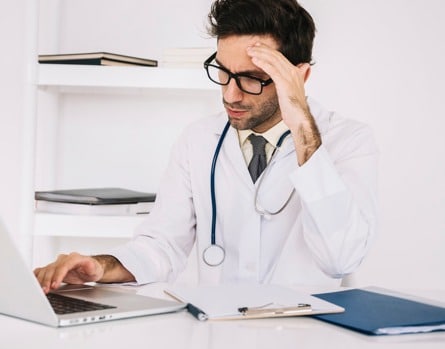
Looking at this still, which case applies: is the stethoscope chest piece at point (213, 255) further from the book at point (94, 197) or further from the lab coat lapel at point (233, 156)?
the book at point (94, 197)

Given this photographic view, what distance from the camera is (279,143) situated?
214 centimetres

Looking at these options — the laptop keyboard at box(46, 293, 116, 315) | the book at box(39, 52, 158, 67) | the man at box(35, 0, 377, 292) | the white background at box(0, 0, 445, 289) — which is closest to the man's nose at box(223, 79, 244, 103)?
the man at box(35, 0, 377, 292)

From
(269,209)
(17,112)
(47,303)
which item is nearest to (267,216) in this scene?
(269,209)

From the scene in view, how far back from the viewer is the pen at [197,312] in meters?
1.25

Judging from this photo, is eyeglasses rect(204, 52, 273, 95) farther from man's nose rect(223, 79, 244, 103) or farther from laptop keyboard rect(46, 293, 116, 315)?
laptop keyboard rect(46, 293, 116, 315)

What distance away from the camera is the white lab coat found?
5.79ft

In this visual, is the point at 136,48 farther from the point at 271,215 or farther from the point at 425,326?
the point at 425,326

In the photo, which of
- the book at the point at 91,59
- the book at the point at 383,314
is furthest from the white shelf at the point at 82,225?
the book at the point at 383,314

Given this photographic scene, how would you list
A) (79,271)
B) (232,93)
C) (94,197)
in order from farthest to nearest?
(94,197), (232,93), (79,271)

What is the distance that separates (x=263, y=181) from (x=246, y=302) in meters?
0.79

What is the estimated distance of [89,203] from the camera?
259 centimetres

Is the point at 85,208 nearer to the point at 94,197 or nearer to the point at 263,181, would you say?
the point at 94,197

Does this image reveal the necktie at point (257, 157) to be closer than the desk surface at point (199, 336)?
No

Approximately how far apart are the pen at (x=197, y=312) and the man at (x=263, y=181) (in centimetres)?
43
